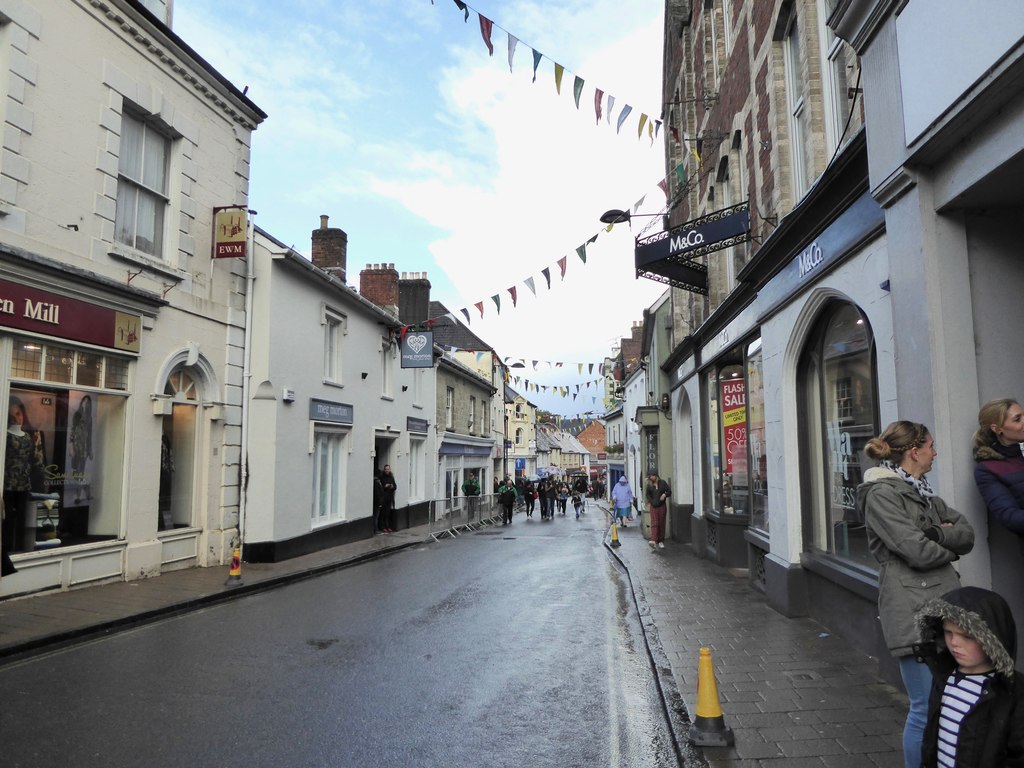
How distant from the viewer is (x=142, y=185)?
11.0 meters

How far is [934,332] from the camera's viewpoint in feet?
15.5

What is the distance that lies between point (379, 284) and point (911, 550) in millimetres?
23119

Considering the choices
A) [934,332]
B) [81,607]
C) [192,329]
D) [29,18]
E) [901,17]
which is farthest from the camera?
[192,329]

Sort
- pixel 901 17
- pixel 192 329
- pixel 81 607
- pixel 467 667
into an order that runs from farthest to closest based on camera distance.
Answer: pixel 192 329 → pixel 81 607 → pixel 467 667 → pixel 901 17

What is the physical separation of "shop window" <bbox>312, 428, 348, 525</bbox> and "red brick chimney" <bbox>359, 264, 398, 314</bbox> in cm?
851

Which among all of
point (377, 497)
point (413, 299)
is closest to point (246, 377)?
point (377, 497)

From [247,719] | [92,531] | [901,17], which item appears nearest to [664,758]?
[247,719]

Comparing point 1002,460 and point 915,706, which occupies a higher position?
point 1002,460

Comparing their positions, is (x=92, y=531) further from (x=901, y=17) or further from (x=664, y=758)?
(x=901, y=17)

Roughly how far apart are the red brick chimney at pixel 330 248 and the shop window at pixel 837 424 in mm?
15629

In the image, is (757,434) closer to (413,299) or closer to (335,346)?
(335,346)

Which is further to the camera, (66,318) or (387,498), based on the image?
(387,498)

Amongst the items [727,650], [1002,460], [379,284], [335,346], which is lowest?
[727,650]

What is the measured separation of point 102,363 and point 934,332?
1006 centimetres
